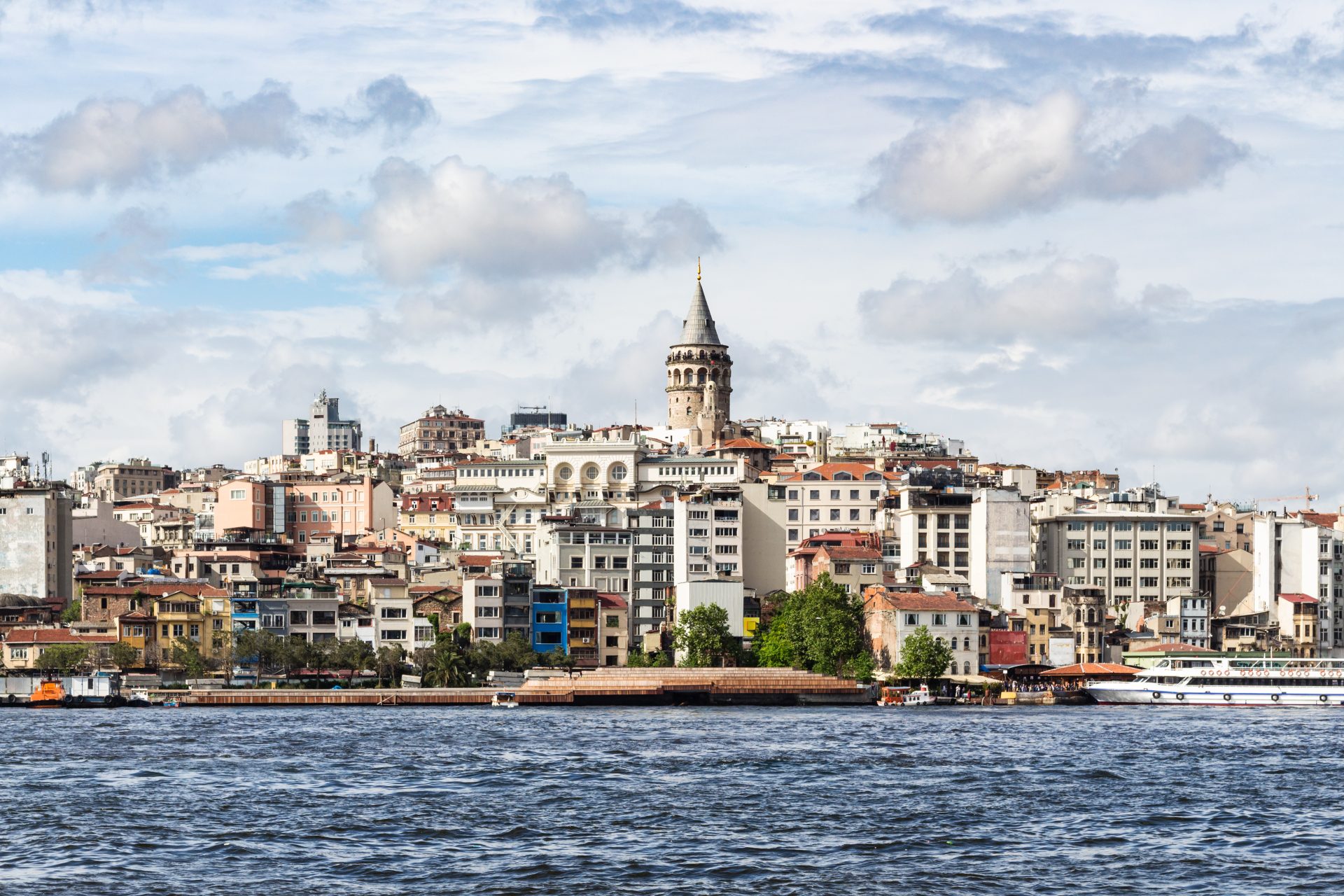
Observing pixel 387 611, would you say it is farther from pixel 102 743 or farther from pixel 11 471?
pixel 11 471

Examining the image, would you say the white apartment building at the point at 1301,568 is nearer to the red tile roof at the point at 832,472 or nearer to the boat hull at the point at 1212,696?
the boat hull at the point at 1212,696

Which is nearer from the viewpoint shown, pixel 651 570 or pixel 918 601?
pixel 918 601

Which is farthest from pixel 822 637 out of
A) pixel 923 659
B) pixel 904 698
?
pixel 904 698

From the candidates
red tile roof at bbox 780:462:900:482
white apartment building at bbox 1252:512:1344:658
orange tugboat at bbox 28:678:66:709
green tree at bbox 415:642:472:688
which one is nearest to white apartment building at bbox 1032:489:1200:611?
white apartment building at bbox 1252:512:1344:658

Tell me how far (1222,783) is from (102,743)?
37586 millimetres

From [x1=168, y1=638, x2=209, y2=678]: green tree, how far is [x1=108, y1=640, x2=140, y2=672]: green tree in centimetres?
194

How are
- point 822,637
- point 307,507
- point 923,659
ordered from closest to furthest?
point 923,659 < point 822,637 < point 307,507

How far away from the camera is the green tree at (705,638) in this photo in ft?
357

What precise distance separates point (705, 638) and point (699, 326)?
89101 millimetres

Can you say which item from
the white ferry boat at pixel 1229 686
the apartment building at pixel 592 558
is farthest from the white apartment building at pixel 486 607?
the white ferry boat at pixel 1229 686

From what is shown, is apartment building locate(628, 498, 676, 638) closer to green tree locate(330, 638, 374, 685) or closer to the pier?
green tree locate(330, 638, 374, 685)

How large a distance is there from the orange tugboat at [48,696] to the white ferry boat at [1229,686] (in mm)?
52048

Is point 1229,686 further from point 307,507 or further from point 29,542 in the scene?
point 307,507

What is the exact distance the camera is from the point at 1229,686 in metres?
107
